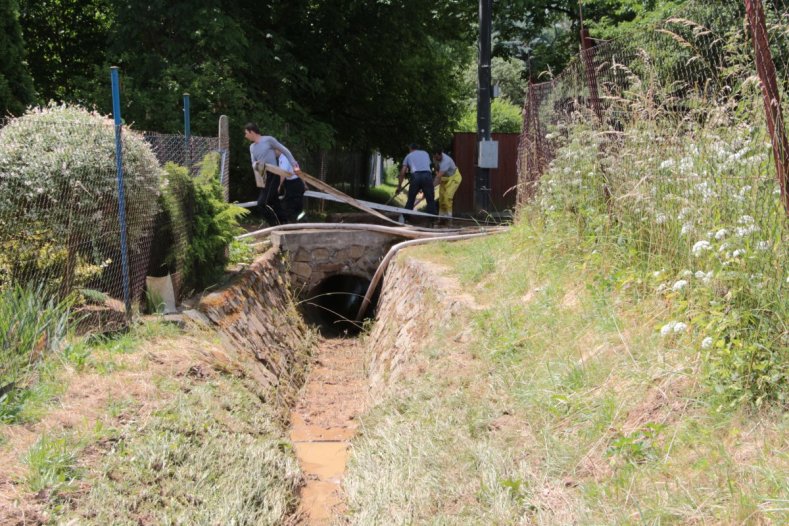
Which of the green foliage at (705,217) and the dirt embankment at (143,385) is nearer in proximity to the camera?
the green foliage at (705,217)

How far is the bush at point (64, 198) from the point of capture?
668 centimetres

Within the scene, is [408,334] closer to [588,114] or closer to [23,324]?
[588,114]

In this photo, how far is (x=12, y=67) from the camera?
1331 cm

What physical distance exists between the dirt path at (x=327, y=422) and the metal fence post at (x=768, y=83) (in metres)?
3.40

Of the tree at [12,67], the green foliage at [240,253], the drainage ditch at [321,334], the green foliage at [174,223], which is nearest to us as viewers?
the drainage ditch at [321,334]

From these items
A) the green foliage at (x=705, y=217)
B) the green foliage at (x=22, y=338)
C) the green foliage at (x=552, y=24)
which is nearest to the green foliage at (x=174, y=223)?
the green foliage at (x=22, y=338)

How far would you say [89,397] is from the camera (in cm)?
542

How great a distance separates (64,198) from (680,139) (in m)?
4.99

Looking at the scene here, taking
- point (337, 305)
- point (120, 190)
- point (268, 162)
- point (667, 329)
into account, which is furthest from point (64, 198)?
point (337, 305)

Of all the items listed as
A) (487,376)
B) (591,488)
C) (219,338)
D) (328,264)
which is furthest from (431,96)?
(591,488)

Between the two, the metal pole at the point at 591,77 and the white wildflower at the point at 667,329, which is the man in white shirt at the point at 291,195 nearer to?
the metal pole at the point at 591,77

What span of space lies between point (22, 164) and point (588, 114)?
498 cm

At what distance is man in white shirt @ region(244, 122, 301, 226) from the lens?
494 inches

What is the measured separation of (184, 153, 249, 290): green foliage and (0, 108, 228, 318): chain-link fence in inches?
27.8
